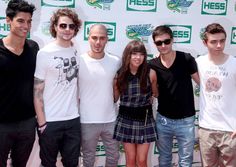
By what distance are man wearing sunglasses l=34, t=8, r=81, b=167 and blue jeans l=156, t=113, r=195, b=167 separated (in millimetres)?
709

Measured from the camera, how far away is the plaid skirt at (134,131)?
2572 millimetres

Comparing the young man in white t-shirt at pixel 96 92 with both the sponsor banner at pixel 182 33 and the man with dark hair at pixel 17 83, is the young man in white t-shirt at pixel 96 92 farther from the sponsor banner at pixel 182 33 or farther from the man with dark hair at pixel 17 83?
the sponsor banner at pixel 182 33

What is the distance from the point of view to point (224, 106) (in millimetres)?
2482

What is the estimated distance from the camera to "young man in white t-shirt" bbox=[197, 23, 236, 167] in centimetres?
246

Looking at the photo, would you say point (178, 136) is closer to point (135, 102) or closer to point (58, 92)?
point (135, 102)

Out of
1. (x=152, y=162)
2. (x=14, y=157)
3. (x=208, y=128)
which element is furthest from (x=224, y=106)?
(x=14, y=157)

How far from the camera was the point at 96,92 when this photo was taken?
8.40 feet

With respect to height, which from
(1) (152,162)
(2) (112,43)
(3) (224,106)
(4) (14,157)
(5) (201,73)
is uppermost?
(2) (112,43)

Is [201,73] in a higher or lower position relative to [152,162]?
higher

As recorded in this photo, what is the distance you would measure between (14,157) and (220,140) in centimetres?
156

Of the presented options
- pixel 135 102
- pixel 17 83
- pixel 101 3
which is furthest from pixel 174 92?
pixel 17 83

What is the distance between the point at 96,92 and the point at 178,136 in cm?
76

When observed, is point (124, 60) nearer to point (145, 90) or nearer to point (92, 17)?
point (145, 90)

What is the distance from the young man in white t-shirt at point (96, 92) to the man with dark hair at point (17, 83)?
422 mm
